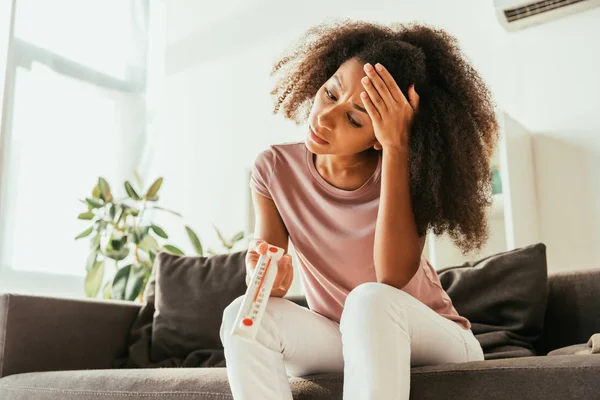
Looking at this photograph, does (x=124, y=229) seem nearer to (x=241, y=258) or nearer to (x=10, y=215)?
(x=10, y=215)

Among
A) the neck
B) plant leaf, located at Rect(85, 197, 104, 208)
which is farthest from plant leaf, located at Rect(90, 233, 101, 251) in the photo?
the neck

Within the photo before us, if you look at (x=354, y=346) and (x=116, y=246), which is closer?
(x=354, y=346)

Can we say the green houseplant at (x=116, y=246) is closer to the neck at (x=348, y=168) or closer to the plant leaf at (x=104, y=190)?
the plant leaf at (x=104, y=190)

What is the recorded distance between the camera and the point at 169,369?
1.38m

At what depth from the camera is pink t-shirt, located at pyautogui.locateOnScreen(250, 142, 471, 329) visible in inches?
43.3

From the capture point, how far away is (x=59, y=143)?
299 centimetres

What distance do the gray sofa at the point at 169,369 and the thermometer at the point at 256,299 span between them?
0.24 metres

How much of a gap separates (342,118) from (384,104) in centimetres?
8

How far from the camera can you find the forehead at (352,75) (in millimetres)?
1055

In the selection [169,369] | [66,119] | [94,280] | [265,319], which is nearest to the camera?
[265,319]

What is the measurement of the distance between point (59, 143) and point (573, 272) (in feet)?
7.89

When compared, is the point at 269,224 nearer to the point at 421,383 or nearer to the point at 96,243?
the point at 421,383

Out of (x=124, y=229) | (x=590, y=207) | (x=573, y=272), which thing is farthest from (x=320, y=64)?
(x=124, y=229)

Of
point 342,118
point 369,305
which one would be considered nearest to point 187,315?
point 342,118
